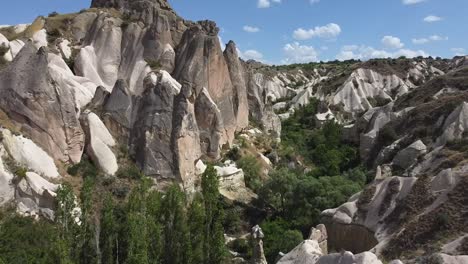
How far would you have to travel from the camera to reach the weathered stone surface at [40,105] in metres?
24.4

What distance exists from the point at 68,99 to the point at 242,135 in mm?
14424

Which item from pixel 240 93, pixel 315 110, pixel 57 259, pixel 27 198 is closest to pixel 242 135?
pixel 240 93

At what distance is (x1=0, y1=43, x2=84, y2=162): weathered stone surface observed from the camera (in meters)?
24.4

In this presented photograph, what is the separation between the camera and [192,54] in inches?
1352

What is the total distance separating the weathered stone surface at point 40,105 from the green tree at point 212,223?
35.9 feet

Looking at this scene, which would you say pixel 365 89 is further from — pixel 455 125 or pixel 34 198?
pixel 34 198

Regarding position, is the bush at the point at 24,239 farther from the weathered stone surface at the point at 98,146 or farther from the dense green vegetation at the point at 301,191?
the dense green vegetation at the point at 301,191

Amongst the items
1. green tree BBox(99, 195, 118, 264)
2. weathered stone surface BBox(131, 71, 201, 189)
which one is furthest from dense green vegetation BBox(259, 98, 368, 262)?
green tree BBox(99, 195, 118, 264)

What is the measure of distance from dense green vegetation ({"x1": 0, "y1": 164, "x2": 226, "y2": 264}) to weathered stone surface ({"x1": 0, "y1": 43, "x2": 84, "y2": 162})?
7.42m

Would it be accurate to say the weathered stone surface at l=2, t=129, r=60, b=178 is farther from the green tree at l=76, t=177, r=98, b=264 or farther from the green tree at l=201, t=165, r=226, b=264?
the green tree at l=201, t=165, r=226, b=264

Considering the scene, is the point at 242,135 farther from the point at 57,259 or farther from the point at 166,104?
the point at 57,259

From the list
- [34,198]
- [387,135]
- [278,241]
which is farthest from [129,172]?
A: [387,135]

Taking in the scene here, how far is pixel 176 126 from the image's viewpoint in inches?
1145

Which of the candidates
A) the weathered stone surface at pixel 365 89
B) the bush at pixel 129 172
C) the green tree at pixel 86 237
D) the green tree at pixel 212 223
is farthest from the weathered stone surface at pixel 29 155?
the weathered stone surface at pixel 365 89
